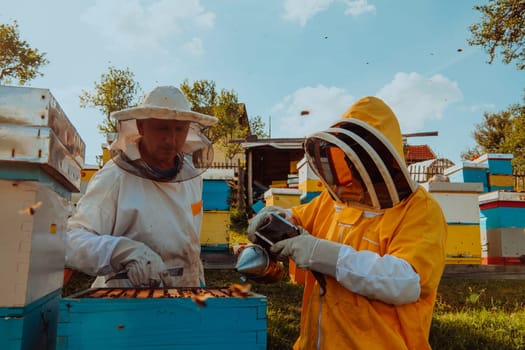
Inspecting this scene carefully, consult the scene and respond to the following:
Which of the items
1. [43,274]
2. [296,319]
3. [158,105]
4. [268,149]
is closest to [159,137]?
[158,105]

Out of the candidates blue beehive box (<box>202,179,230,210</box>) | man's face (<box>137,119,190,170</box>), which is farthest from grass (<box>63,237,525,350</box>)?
man's face (<box>137,119,190,170</box>)

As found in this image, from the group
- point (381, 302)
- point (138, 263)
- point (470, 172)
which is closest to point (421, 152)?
point (470, 172)

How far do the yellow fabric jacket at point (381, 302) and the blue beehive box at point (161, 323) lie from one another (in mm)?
586

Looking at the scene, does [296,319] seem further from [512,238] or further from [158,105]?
[512,238]

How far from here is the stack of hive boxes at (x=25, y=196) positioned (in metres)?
1.12

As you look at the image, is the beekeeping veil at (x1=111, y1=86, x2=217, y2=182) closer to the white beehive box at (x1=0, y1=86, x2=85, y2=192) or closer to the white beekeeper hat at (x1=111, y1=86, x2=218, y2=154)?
the white beekeeper hat at (x1=111, y1=86, x2=218, y2=154)

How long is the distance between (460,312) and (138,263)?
3991 millimetres

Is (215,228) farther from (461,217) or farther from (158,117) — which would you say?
(158,117)

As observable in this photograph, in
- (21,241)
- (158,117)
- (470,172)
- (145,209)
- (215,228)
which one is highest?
(470,172)

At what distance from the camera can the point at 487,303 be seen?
15.8 ft

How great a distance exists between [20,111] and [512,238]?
24.5 feet

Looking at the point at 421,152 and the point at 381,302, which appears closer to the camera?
the point at 381,302

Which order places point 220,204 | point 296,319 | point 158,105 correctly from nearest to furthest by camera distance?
1. point 158,105
2. point 296,319
3. point 220,204

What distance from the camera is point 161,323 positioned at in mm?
1144
